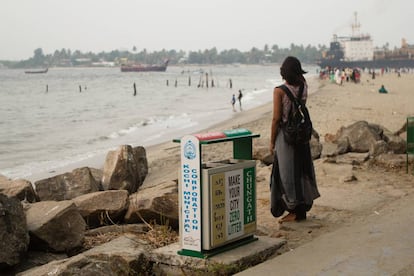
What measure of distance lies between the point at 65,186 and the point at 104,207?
3275mm

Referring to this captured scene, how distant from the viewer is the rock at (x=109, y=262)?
4.79 m

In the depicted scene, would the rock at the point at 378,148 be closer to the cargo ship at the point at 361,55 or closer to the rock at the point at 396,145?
the rock at the point at 396,145

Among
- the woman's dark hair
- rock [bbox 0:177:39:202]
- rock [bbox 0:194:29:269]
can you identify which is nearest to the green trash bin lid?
the woman's dark hair

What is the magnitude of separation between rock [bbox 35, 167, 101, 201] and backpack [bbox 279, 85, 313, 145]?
4.85m

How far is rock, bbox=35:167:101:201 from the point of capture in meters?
10.4

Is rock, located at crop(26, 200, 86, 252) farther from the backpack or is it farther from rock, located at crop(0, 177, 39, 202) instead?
rock, located at crop(0, 177, 39, 202)

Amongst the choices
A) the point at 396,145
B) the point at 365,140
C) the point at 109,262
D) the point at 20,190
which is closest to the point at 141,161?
the point at 20,190

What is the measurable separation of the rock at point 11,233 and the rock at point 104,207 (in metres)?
1.64

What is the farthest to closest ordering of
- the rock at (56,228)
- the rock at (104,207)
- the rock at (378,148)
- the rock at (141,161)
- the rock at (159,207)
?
the rock at (141,161)
the rock at (378,148)
the rock at (104,207)
the rock at (159,207)
the rock at (56,228)

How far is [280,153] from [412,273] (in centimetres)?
220

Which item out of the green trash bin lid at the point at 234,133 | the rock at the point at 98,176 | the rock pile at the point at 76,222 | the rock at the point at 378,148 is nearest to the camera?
the rock pile at the point at 76,222

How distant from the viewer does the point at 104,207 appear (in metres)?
7.44

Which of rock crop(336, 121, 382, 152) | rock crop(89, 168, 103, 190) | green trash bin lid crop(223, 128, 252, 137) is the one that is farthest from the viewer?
rock crop(336, 121, 382, 152)

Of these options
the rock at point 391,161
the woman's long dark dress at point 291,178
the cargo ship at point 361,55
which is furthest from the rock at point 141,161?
the cargo ship at point 361,55
